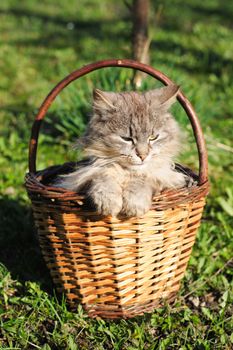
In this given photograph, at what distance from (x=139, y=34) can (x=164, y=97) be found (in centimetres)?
217

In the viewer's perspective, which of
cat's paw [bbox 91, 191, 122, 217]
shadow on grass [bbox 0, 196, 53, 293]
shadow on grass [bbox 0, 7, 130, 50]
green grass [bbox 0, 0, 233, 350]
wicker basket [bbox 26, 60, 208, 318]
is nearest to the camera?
cat's paw [bbox 91, 191, 122, 217]

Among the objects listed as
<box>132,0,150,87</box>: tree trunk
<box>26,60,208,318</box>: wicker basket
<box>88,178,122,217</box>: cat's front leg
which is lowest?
<box>26,60,208,318</box>: wicker basket

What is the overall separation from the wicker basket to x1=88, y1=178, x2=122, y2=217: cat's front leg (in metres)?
0.07

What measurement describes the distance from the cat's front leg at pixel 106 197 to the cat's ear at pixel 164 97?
0.59 m

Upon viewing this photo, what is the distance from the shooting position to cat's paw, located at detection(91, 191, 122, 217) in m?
2.30

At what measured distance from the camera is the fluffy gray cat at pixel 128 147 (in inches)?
99.8

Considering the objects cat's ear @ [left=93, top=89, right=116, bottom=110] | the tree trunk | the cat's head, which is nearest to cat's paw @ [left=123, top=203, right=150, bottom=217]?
the cat's head

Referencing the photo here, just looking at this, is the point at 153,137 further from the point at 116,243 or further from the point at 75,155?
the point at 75,155

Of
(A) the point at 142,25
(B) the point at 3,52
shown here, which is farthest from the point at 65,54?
(A) the point at 142,25

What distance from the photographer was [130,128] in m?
2.59

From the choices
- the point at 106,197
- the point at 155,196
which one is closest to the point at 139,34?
the point at 155,196

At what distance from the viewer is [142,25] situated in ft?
15.6

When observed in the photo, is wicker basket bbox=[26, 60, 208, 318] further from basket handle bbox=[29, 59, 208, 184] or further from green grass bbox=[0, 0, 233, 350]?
green grass bbox=[0, 0, 233, 350]

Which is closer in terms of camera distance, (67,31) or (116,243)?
(116,243)
